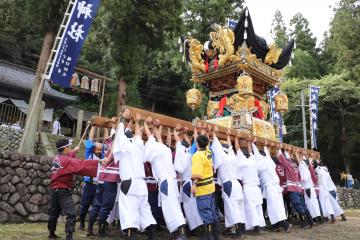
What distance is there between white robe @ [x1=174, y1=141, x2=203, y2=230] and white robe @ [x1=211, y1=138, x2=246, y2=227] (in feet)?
1.64

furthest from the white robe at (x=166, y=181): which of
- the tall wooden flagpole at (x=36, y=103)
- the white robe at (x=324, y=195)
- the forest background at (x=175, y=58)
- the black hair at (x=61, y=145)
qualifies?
the forest background at (x=175, y=58)

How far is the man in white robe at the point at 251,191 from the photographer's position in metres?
6.11

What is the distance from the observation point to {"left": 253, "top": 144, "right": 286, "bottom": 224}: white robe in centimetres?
657

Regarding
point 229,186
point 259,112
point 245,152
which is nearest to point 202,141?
point 229,186

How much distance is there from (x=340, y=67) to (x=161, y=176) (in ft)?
86.5

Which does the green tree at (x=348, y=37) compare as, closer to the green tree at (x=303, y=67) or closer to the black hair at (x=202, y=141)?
the green tree at (x=303, y=67)

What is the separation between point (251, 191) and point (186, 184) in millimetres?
1315

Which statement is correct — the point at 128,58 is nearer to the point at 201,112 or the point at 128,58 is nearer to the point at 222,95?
the point at 222,95

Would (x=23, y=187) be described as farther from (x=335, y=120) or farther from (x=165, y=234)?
(x=335, y=120)

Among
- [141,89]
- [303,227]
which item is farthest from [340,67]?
[303,227]

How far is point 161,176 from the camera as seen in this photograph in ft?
16.4

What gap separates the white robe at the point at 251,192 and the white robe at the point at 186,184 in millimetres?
1078

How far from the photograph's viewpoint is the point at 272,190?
262 inches

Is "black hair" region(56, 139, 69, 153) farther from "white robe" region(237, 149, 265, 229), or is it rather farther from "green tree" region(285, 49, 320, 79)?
"green tree" region(285, 49, 320, 79)
